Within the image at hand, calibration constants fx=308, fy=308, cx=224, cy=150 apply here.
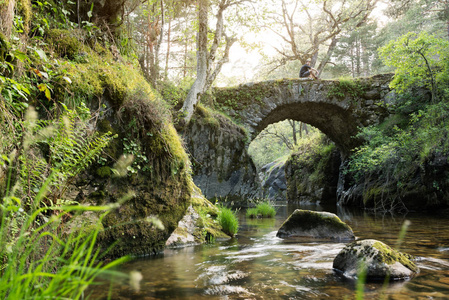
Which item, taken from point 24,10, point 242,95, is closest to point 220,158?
point 242,95

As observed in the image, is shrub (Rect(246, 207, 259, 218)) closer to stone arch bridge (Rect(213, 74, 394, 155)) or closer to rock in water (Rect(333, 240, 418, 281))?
stone arch bridge (Rect(213, 74, 394, 155))

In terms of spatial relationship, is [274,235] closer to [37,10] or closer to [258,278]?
[258,278]

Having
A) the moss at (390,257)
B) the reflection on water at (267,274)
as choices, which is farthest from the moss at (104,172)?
the moss at (390,257)

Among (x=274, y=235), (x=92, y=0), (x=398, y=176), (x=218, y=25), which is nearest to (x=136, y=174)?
(x=92, y=0)

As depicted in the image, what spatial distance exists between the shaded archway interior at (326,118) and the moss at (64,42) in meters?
11.0

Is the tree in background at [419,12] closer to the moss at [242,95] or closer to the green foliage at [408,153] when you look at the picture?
the moss at [242,95]

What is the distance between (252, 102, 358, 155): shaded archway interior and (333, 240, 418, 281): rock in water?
11268 mm

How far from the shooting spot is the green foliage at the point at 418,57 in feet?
32.6

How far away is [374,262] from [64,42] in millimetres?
4486

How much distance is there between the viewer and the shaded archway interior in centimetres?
1492

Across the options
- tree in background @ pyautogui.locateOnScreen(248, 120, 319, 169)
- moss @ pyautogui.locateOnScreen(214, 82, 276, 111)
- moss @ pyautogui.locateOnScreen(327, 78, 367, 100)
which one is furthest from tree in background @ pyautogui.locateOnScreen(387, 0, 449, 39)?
tree in background @ pyautogui.locateOnScreen(248, 120, 319, 169)

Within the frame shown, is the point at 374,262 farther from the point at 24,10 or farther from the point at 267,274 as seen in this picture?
the point at 24,10

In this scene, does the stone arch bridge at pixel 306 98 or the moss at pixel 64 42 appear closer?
the moss at pixel 64 42

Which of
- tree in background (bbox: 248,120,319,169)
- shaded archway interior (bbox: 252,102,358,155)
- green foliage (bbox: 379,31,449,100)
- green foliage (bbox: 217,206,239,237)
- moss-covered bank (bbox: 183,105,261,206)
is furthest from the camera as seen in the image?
tree in background (bbox: 248,120,319,169)
